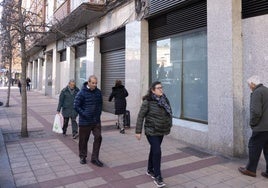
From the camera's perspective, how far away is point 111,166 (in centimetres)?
565

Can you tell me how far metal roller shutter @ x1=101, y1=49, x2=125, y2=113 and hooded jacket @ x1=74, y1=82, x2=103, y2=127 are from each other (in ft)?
21.6

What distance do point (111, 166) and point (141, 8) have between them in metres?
6.31

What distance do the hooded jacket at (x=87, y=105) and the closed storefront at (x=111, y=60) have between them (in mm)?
6539

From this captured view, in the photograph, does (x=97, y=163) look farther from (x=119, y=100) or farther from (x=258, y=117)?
(x=119, y=100)

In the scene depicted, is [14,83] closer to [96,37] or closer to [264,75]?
[96,37]

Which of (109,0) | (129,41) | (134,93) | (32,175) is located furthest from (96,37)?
(32,175)

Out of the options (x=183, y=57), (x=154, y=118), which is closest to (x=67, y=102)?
(x=183, y=57)

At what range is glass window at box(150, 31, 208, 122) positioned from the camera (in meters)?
7.81

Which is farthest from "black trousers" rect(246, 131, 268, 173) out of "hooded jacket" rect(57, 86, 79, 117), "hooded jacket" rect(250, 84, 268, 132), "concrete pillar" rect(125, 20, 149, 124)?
"concrete pillar" rect(125, 20, 149, 124)

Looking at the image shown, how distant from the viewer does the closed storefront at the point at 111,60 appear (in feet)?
40.5

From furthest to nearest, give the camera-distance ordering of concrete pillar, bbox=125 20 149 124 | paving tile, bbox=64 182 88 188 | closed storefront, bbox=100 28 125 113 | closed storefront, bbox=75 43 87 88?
1. closed storefront, bbox=75 43 87 88
2. closed storefront, bbox=100 28 125 113
3. concrete pillar, bbox=125 20 149 124
4. paving tile, bbox=64 182 88 188

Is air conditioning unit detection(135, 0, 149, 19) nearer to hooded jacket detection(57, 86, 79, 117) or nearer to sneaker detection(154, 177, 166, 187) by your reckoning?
hooded jacket detection(57, 86, 79, 117)

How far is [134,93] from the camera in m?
10.4

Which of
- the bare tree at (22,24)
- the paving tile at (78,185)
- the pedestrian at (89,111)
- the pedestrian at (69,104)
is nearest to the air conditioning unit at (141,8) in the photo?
the bare tree at (22,24)
